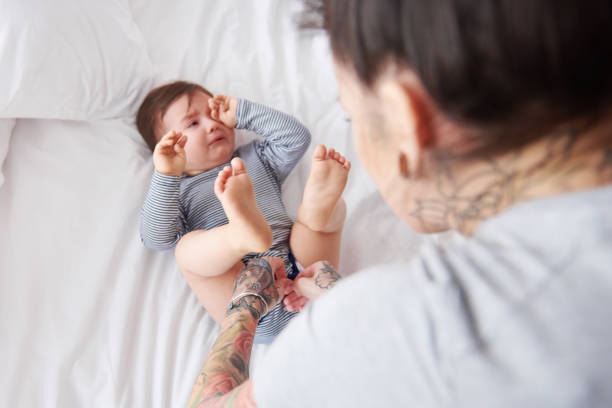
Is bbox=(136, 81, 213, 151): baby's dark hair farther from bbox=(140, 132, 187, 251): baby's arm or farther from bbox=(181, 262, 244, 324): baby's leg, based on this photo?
bbox=(181, 262, 244, 324): baby's leg

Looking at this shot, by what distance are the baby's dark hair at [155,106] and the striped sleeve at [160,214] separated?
0.78 feet

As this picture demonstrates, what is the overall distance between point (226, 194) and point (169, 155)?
26cm

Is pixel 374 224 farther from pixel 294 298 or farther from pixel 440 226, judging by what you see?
pixel 440 226

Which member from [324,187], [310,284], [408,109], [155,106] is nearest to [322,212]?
[324,187]

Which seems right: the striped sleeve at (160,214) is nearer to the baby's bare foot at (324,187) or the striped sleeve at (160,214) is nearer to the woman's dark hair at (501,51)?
the baby's bare foot at (324,187)

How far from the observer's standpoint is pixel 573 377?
13.4 inches

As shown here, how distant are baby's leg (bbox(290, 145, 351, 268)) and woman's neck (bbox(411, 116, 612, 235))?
53cm

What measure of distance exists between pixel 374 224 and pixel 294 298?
0.95 ft

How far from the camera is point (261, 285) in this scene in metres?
0.98

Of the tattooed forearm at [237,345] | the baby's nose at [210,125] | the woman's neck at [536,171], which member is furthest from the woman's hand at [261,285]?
the woman's neck at [536,171]

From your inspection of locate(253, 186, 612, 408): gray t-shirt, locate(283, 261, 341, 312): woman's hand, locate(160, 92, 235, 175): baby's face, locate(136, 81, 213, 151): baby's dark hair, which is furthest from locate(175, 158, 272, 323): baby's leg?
locate(253, 186, 612, 408): gray t-shirt

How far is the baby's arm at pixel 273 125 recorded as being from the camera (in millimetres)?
1238

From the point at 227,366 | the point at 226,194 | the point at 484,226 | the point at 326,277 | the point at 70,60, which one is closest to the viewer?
the point at 484,226

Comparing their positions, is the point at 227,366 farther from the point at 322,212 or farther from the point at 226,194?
the point at 322,212
